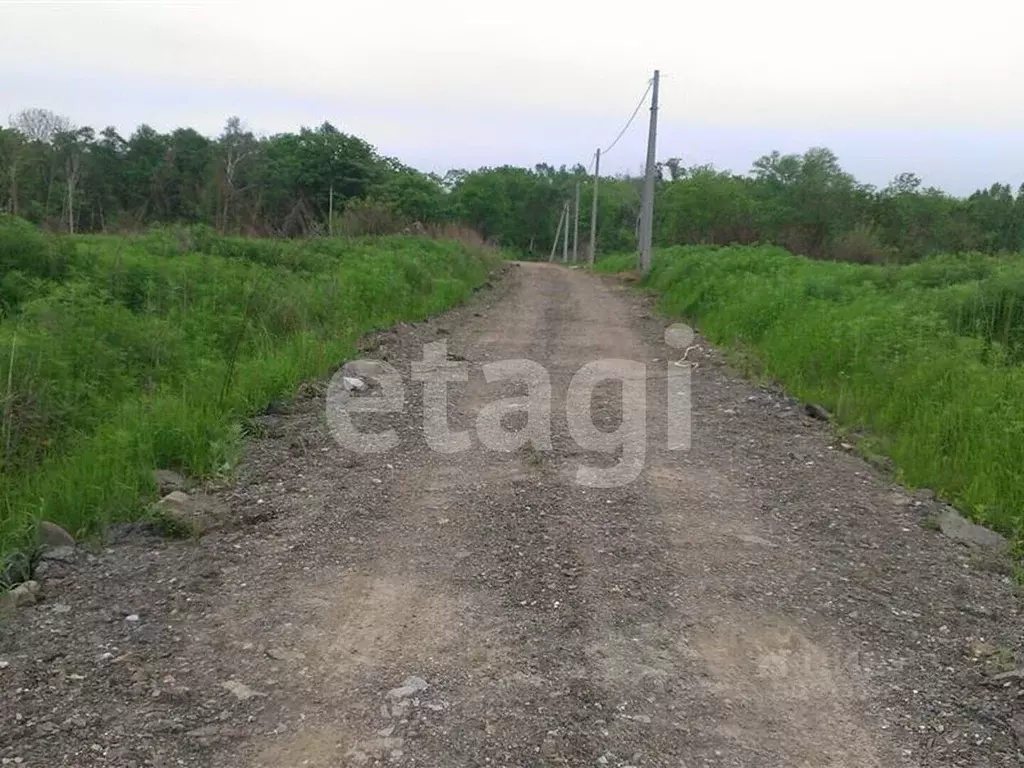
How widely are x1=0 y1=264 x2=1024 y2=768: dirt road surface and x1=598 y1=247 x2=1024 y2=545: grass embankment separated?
0.45 m

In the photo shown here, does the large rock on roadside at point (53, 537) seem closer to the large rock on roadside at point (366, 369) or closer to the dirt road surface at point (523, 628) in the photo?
the dirt road surface at point (523, 628)

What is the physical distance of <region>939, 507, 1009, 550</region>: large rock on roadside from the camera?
4457 mm

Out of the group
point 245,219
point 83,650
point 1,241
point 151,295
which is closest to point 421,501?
point 83,650

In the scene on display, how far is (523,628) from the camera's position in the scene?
11.0 feet

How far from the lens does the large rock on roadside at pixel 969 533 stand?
175 inches

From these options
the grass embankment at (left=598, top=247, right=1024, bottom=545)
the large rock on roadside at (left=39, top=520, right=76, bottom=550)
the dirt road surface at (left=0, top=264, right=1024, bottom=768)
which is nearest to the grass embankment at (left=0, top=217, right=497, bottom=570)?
the large rock on roadside at (left=39, top=520, right=76, bottom=550)

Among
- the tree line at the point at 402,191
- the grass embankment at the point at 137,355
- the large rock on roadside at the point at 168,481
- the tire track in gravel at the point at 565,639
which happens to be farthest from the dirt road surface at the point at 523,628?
the tree line at the point at 402,191

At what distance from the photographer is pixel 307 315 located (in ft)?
31.3

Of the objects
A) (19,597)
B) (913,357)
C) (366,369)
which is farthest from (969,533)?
(366,369)

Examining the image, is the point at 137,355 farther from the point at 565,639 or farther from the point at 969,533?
the point at 969,533

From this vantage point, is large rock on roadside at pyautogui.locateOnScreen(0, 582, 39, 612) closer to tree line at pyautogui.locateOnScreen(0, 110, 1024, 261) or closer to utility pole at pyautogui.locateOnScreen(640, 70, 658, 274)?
utility pole at pyautogui.locateOnScreen(640, 70, 658, 274)

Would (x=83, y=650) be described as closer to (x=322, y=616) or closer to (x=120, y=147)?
(x=322, y=616)

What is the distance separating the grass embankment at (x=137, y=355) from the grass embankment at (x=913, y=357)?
14.3 ft

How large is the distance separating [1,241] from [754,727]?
32.2 ft
